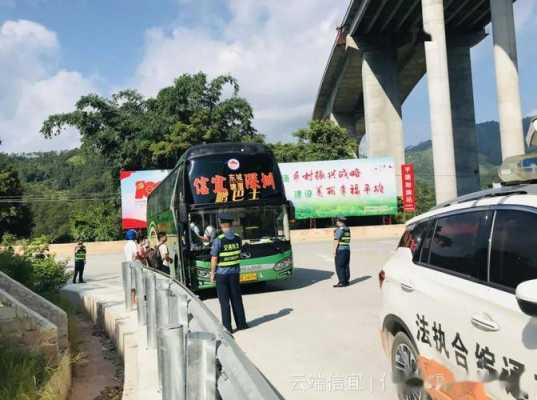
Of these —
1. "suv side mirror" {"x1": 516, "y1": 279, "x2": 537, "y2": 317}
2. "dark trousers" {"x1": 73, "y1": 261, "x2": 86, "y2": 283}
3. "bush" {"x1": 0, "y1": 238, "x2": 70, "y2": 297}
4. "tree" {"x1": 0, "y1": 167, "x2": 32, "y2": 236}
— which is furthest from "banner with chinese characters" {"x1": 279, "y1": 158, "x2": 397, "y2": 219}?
"suv side mirror" {"x1": 516, "y1": 279, "x2": 537, "y2": 317}

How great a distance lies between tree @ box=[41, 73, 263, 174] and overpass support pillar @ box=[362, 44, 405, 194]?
10.1 metres

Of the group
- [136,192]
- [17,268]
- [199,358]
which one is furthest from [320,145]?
[199,358]

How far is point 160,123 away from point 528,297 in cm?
4000

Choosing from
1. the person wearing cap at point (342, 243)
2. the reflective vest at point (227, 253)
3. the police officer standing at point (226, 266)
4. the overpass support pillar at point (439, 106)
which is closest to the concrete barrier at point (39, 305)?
the police officer standing at point (226, 266)

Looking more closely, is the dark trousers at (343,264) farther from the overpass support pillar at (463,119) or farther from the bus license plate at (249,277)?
the overpass support pillar at (463,119)

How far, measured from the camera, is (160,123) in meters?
40.4

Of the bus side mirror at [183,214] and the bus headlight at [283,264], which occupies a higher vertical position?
the bus side mirror at [183,214]

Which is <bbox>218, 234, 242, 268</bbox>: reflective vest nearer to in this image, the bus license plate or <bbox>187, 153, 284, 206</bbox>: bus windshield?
the bus license plate

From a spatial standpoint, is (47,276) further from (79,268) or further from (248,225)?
(248,225)

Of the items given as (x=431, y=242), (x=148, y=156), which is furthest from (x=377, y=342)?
(x=148, y=156)

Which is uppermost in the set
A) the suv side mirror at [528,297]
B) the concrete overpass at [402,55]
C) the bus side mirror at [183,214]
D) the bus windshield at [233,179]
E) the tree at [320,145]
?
the concrete overpass at [402,55]

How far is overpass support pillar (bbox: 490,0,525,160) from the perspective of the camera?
2684cm

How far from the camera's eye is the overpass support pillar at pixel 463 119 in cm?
3997

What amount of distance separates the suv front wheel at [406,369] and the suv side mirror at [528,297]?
5.36 ft
